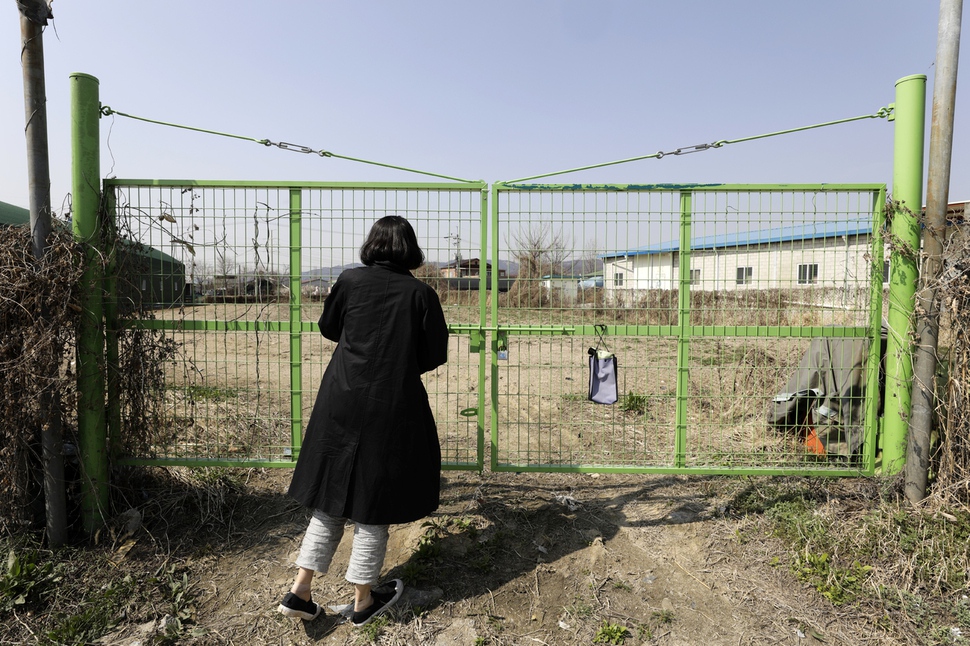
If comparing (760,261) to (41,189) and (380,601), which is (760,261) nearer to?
(380,601)

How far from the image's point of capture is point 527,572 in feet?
10.8

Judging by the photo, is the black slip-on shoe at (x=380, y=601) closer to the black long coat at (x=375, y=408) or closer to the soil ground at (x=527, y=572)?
the soil ground at (x=527, y=572)

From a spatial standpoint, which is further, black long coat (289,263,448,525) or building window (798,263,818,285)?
building window (798,263,818,285)

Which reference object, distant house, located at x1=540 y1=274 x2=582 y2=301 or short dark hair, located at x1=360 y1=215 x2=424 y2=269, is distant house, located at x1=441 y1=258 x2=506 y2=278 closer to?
distant house, located at x1=540 y1=274 x2=582 y2=301

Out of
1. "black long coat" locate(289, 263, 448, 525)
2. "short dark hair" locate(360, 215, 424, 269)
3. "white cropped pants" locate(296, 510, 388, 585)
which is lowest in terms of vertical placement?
"white cropped pants" locate(296, 510, 388, 585)

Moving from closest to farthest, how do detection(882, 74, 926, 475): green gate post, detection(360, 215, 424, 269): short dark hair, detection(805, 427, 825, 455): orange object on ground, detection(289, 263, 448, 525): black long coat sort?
detection(289, 263, 448, 525): black long coat < detection(360, 215, 424, 269): short dark hair < detection(882, 74, 926, 475): green gate post < detection(805, 427, 825, 455): orange object on ground

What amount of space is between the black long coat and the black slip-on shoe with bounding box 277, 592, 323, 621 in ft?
1.58

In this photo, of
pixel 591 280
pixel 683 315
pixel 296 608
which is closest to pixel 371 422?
pixel 296 608

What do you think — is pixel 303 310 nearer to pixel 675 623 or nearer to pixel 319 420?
pixel 319 420

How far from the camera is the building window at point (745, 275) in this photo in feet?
11.7

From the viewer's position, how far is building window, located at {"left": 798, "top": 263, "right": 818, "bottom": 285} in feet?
11.8

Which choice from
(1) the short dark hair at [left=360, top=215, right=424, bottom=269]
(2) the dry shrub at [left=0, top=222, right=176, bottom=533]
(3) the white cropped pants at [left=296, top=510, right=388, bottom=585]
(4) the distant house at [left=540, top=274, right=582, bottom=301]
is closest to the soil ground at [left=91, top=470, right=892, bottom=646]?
(3) the white cropped pants at [left=296, top=510, right=388, bottom=585]

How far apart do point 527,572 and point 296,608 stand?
1.31m

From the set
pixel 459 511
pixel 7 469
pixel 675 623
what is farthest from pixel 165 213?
pixel 675 623
